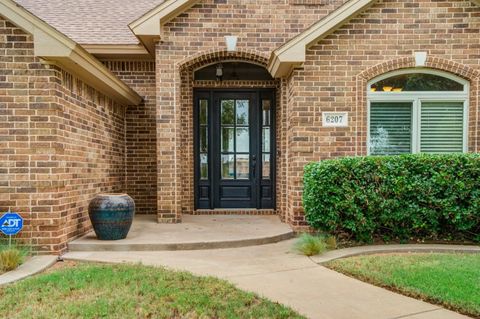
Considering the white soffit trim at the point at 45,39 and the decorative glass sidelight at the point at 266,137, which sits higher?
the white soffit trim at the point at 45,39

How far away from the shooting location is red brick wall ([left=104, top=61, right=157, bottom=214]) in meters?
8.67

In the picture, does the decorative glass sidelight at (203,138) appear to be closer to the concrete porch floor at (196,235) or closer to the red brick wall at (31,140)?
the concrete porch floor at (196,235)

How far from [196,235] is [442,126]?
4.94 m

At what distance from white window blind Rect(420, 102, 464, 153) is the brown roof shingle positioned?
20.4ft

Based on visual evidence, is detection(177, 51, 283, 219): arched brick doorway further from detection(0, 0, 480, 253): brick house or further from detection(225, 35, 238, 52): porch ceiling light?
detection(225, 35, 238, 52): porch ceiling light

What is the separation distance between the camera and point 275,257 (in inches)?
208

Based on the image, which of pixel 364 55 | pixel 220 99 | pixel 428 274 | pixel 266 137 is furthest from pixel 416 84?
pixel 220 99

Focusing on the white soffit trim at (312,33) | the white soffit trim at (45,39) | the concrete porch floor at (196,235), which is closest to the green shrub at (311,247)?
the concrete porch floor at (196,235)

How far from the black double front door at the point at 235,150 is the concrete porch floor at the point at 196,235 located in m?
0.88

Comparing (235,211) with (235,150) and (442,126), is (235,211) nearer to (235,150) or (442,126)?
(235,150)

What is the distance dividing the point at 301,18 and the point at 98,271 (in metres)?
6.29

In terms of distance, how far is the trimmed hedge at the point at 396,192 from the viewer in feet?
18.3

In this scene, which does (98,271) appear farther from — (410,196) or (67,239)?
(410,196)

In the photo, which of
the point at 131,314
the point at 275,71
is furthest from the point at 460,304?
Result: the point at 275,71
